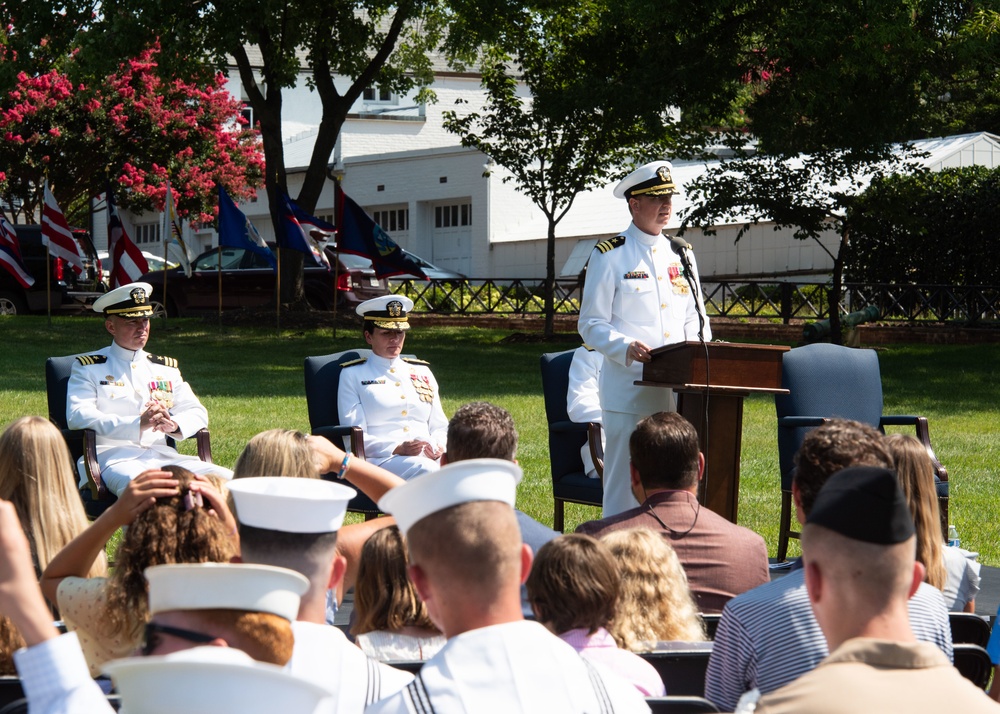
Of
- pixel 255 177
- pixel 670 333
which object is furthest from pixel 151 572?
pixel 255 177

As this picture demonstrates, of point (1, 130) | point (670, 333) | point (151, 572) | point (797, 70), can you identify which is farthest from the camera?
point (1, 130)

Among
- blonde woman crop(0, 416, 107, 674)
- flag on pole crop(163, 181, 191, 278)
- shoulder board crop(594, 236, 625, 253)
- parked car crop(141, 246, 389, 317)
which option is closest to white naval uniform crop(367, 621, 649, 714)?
blonde woman crop(0, 416, 107, 674)

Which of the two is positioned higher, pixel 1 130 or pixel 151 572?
pixel 1 130

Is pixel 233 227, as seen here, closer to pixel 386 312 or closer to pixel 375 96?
pixel 386 312

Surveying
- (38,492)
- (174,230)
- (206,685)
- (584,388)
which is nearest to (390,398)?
(584,388)

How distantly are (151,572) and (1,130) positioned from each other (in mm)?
29405

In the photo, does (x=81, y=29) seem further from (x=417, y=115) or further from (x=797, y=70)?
(x=417, y=115)

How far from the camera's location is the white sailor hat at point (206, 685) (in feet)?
5.18

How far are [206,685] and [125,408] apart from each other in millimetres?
5238

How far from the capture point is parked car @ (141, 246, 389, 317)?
21.3 metres

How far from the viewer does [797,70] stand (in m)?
15.9

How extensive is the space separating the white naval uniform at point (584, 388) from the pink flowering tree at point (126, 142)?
76.3 feet

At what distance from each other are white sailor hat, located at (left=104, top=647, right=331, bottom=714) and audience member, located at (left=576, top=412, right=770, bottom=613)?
2299 mm

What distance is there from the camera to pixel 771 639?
2.79 m
